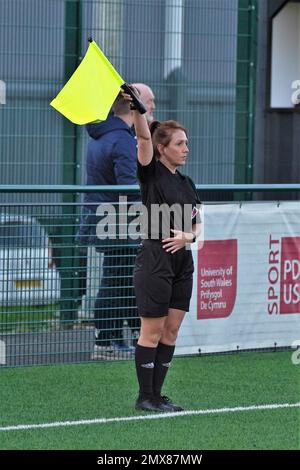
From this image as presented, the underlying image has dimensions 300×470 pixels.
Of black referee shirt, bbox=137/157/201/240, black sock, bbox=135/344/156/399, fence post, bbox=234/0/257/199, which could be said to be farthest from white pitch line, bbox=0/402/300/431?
fence post, bbox=234/0/257/199

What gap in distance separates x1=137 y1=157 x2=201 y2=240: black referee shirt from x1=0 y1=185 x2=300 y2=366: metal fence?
1.53 metres

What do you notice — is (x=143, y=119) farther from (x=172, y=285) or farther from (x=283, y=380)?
(x=283, y=380)

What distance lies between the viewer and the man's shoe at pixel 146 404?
7070mm

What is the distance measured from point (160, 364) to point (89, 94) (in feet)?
5.75

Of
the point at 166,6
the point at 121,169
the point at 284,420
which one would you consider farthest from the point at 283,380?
the point at 166,6

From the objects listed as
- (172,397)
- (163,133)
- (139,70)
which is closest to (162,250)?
(163,133)

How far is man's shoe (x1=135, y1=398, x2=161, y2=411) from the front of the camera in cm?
707

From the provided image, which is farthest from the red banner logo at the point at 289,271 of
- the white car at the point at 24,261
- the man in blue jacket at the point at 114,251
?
the white car at the point at 24,261

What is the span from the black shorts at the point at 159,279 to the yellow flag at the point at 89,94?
3.06ft

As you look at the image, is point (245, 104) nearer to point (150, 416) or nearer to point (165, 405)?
point (165, 405)

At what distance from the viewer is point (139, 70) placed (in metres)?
11.4

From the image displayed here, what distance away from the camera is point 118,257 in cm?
Answer: 888

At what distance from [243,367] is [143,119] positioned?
280 centimetres

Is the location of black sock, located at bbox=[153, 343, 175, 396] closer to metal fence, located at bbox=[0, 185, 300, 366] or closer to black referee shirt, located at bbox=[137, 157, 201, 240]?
black referee shirt, located at bbox=[137, 157, 201, 240]
